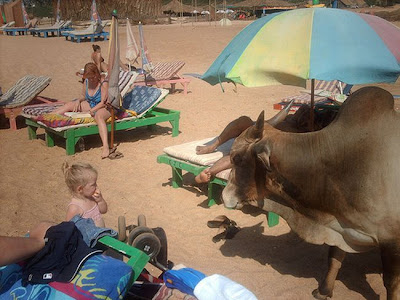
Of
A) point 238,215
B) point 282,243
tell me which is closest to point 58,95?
point 238,215

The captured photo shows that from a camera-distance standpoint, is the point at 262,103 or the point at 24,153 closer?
the point at 24,153

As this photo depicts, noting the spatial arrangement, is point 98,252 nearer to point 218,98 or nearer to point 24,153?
point 24,153

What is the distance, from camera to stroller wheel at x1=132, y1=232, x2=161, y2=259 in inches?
114

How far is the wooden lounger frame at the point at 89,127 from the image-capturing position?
285 inches

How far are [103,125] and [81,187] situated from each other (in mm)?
4119

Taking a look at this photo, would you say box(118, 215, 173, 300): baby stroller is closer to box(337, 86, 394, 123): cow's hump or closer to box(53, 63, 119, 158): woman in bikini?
box(337, 86, 394, 123): cow's hump

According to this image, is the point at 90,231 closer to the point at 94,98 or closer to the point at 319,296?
the point at 319,296

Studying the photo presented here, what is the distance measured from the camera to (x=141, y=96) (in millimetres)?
8422

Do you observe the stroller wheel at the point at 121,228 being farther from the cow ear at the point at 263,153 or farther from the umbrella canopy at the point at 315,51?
the umbrella canopy at the point at 315,51

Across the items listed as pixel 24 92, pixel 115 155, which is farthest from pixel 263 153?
pixel 24 92

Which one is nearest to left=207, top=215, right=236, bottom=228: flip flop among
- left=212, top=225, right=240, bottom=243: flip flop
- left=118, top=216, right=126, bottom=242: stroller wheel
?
left=212, top=225, right=240, bottom=243: flip flop

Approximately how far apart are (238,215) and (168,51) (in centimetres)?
1538

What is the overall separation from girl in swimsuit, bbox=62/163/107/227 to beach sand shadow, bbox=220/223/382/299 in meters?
1.50

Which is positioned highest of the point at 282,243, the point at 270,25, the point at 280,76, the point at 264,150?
the point at 270,25
